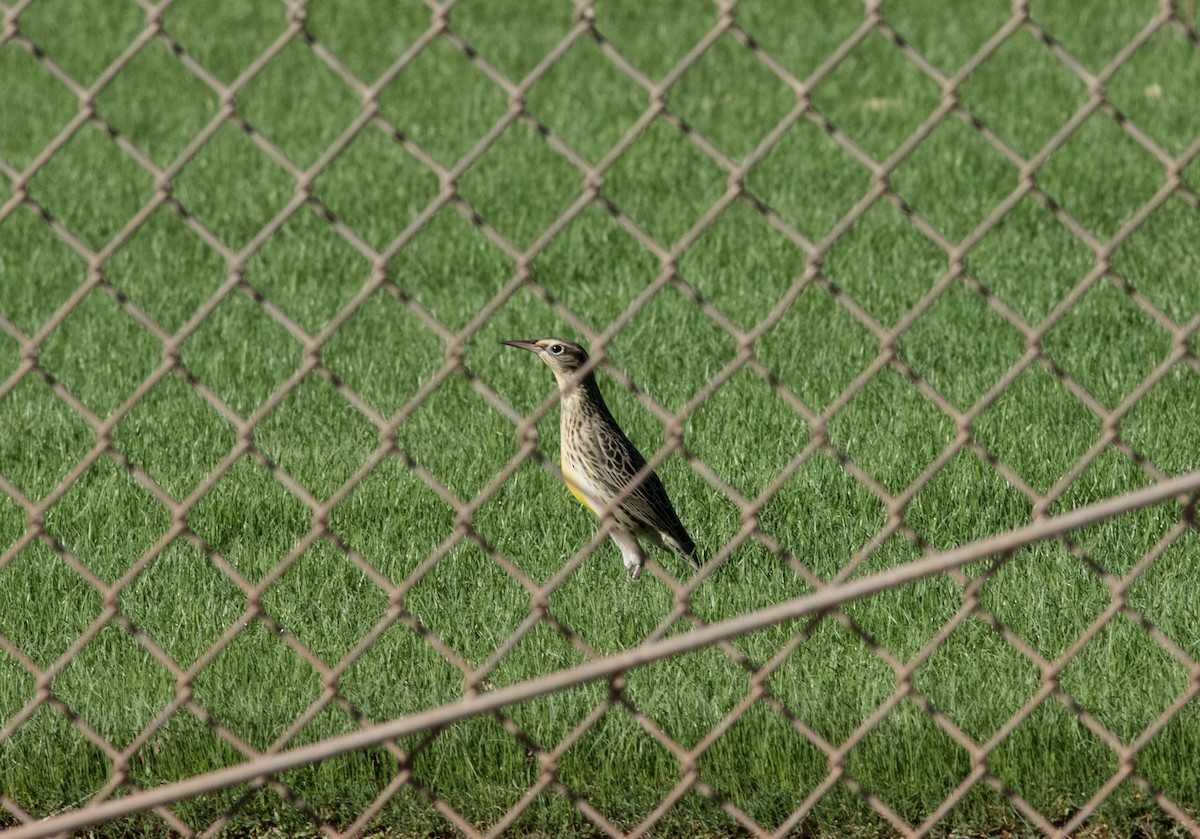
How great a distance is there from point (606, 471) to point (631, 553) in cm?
31

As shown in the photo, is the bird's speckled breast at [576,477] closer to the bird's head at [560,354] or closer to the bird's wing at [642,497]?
the bird's wing at [642,497]

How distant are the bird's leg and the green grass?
2.1 inches

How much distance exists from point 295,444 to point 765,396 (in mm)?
1870

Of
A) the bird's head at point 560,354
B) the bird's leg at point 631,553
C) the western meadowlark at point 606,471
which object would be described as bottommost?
the bird's leg at point 631,553

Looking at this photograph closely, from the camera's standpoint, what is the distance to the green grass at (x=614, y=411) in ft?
13.6

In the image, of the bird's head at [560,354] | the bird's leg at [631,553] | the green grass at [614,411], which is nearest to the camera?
the green grass at [614,411]

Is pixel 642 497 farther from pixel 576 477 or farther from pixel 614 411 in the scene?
pixel 614 411

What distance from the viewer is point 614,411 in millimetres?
7262

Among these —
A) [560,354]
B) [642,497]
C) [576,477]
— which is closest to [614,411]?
[560,354]

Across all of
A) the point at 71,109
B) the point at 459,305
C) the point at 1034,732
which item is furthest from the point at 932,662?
the point at 71,109

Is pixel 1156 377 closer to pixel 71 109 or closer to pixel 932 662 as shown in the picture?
pixel 932 662

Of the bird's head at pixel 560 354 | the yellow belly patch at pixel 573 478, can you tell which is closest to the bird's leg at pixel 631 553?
the yellow belly patch at pixel 573 478

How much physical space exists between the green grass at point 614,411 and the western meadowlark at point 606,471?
0.18m

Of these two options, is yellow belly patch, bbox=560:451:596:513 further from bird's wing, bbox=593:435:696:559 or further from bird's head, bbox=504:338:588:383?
bird's head, bbox=504:338:588:383
